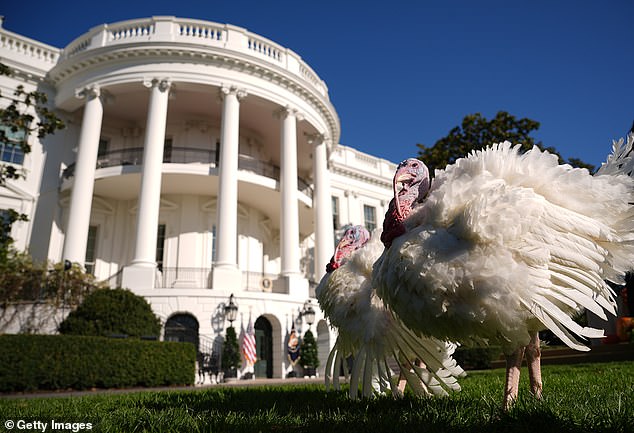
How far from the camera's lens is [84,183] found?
17.3 m

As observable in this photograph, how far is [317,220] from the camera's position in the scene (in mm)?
21250

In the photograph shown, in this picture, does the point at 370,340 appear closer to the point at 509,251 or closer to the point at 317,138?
the point at 509,251

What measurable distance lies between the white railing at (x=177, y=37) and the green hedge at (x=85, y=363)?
1292 centimetres

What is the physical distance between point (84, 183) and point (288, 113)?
9.16m

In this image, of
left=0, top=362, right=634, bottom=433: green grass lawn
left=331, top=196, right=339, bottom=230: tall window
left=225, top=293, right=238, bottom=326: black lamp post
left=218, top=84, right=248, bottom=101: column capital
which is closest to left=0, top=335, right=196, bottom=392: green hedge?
left=225, top=293, right=238, bottom=326: black lamp post

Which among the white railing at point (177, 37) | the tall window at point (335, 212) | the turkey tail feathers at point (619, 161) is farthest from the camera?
the tall window at point (335, 212)

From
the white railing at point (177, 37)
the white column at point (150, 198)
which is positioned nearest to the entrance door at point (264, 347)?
the white column at point (150, 198)

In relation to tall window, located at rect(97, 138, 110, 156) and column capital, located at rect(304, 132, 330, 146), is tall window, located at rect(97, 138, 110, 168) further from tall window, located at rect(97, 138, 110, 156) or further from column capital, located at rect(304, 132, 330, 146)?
column capital, located at rect(304, 132, 330, 146)

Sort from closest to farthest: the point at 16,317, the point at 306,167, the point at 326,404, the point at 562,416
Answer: the point at 562,416
the point at 326,404
the point at 16,317
the point at 306,167

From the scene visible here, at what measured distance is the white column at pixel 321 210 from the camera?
20.5 metres

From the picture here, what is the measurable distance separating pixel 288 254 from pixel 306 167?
30.3ft

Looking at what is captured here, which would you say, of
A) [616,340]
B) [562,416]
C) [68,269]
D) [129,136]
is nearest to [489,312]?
[562,416]

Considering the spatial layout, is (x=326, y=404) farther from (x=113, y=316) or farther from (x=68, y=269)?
(x=68, y=269)

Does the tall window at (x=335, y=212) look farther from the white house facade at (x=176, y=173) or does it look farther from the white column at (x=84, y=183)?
the white column at (x=84, y=183)
